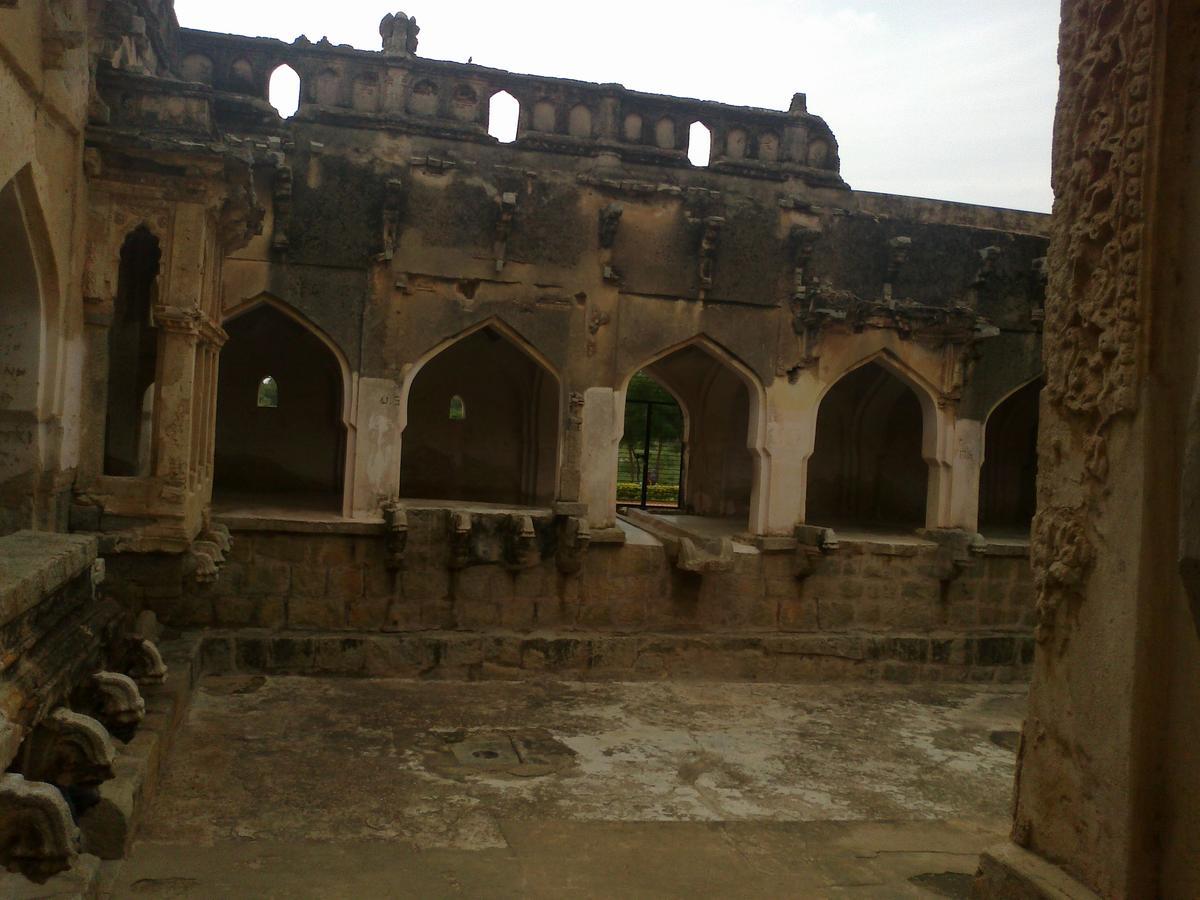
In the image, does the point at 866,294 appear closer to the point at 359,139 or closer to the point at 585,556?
the point at 585,556

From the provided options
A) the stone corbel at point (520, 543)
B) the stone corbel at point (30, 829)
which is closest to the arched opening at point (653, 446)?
the stone corbel at point (520, 543)

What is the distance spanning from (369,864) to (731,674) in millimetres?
5268

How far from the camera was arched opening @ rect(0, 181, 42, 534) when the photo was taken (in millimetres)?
5914

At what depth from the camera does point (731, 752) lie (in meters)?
7.25

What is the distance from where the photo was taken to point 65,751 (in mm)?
3977

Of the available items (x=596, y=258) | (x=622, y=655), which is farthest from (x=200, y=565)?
(x=596, y=258)

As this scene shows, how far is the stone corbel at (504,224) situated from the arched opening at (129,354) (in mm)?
2857

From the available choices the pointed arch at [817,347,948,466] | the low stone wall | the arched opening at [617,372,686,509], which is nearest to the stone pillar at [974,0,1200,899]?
the low stone wall

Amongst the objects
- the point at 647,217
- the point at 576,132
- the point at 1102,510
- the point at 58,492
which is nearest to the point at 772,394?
the point at 647,217

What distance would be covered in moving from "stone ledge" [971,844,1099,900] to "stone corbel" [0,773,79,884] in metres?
2.69

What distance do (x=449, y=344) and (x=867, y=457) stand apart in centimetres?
622

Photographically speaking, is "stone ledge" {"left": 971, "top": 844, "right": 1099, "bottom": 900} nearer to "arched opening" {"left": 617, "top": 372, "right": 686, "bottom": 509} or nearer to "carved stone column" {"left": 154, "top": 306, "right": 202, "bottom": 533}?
"carved stone column" {"left": 154, "top": 306, "right": 202, "bottom": 533}

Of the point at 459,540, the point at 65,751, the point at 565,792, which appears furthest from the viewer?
the point at 459,540

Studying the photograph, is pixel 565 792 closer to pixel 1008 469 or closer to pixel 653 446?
pixel 1008 469
